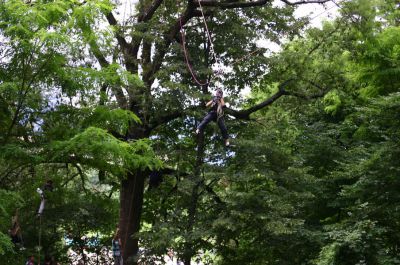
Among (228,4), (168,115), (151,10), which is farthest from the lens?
(151,10)

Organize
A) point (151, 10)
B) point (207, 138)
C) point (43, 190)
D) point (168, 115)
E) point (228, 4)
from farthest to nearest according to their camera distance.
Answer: point (207, 138)
point (151, 10)
point (228, 4)
point (168, 115)
point (43, 190)

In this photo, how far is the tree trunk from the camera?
38.8ft

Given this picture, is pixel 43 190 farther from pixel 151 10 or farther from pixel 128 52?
pixel 151 10

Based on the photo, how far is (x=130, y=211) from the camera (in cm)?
1217

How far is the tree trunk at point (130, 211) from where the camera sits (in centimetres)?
1182

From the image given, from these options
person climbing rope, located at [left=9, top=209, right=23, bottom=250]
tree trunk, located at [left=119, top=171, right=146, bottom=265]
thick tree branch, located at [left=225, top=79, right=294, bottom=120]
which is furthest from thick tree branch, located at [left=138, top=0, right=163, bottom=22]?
person climbing rope, located at [left=9, top=209, right=23, bottom=250]

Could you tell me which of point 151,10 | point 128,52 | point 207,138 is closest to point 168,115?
point 207,138

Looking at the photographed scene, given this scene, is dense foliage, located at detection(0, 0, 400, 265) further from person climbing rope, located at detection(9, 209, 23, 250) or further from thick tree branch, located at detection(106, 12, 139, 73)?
person climbing rope, located at detection(9, 209, 23, 250)

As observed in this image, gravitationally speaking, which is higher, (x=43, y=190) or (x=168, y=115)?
(x=168, y=115)

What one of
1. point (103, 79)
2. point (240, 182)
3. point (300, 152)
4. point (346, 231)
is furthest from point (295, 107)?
point (103, 79)

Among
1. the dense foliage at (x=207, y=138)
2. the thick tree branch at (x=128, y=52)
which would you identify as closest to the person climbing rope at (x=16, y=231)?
the dense foliage at (x=207, y=138)

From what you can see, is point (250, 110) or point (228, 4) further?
point (250, 110)

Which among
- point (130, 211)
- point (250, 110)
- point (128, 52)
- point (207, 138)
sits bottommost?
point (130, 211)

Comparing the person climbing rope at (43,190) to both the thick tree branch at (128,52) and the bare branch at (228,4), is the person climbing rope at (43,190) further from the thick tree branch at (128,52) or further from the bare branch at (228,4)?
the bare branch at (228,4)
